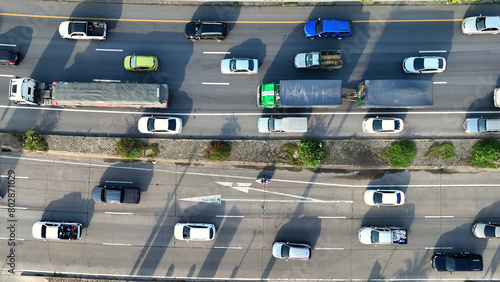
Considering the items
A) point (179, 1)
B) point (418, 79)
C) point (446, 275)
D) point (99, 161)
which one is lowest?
point (446, 275)

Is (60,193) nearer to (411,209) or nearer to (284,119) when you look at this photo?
(284,119)

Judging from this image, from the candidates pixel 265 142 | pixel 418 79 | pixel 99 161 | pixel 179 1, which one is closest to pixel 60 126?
pixel 99 161

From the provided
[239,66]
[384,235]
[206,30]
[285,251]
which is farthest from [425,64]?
[285,251]

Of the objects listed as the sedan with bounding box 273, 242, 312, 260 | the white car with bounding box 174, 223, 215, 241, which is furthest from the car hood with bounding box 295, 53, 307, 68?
the white car with bounding box 174, 223, 215, 241

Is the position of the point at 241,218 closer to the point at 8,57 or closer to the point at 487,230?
the point at 487,230

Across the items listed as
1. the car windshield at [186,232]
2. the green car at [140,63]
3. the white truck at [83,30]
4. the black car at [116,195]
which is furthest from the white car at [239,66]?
the car windshield at [186,232]

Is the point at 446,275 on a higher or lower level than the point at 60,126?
lower

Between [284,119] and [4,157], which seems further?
[4,157]

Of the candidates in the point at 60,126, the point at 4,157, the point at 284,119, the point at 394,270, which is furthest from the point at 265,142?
the point at 4,157
